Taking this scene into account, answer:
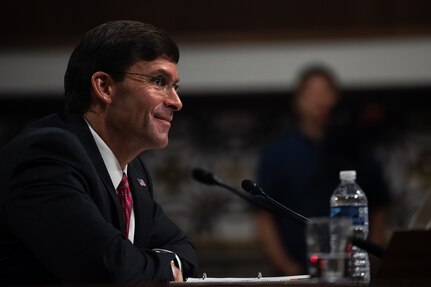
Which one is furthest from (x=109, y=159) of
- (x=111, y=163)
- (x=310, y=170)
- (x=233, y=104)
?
(x=233, y=104)

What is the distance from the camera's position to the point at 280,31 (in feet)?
18.0

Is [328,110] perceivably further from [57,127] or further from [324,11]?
[57,127]

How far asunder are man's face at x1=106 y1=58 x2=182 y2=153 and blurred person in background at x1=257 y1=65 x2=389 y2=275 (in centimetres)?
171

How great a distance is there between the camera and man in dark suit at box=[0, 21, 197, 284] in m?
2.23

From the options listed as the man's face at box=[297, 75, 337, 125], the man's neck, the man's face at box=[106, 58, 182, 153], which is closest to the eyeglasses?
the man's face at box=[106, 58, 182, 153]

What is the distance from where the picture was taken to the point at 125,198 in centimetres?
264

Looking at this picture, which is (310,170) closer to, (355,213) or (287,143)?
(287,143)

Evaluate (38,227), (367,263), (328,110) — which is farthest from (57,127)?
(328,110)

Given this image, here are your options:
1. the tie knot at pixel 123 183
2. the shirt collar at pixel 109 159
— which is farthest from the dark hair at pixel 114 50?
the tie knot at pixel 123 183

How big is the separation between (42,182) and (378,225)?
8.22 feet

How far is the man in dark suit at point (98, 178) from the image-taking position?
2.23 m

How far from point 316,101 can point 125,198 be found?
6.62 ft

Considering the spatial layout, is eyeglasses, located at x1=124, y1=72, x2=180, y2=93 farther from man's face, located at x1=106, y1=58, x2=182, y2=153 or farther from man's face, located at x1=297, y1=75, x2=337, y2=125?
man's face, located at x1=297, y1=75, x2=337, y2=125

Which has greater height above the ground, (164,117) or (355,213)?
(164,117)
